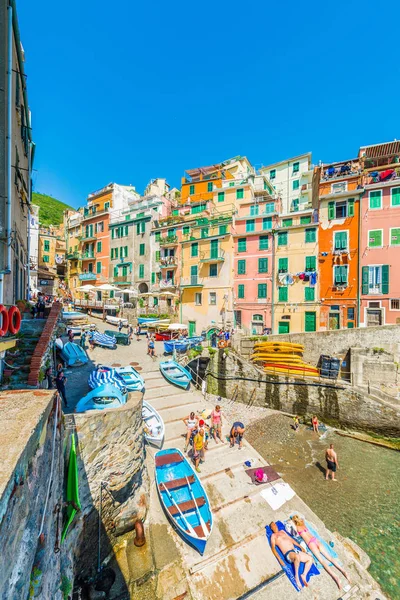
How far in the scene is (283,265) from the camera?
85.9 feet

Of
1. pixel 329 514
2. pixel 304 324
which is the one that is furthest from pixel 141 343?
pixel 329 514

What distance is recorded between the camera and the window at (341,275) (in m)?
23.5

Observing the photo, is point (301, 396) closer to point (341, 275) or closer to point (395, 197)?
point (341, 275)

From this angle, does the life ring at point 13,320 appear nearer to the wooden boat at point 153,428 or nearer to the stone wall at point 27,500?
the stone wall at point 27,500

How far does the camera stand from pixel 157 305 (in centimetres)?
3312

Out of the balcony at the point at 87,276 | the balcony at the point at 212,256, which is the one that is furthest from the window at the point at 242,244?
the balcony at the point at 87,276

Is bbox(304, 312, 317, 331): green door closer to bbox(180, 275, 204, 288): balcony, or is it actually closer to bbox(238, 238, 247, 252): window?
bbox(238, 238, 247, 252): window

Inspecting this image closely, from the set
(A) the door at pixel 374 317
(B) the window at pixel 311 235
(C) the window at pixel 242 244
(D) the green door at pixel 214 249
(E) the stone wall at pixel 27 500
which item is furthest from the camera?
(D) the green door at pixel 214 249

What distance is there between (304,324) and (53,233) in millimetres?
46558

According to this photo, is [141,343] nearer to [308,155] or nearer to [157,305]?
[157,305]

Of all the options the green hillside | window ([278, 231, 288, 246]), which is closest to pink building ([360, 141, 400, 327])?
window ([278, 231, 288, 246])

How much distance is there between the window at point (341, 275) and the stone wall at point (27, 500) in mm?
25027

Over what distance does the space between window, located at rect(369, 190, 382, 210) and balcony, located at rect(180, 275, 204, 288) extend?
17.8m

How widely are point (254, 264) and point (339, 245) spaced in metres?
8.09
